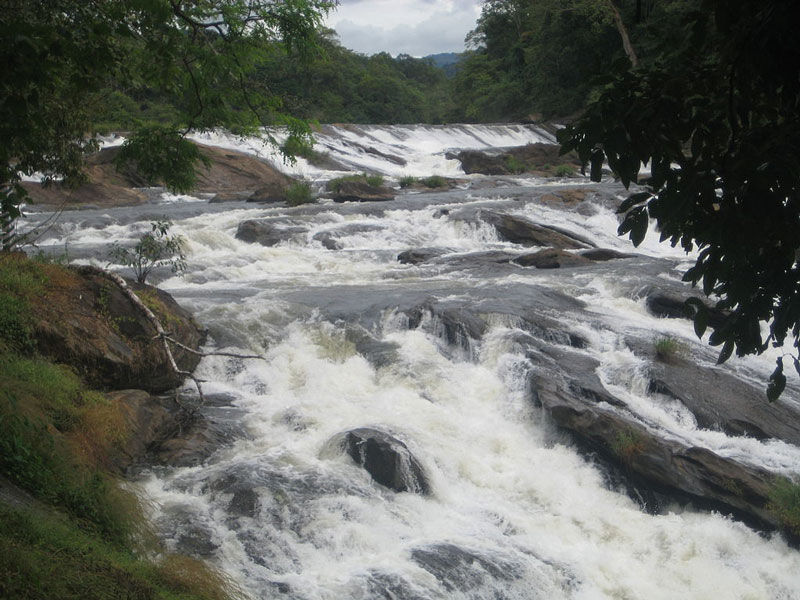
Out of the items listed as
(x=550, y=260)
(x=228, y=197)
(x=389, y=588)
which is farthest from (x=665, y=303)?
(x=228, y=197)

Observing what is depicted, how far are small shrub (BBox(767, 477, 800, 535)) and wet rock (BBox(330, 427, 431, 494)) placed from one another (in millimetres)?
3156

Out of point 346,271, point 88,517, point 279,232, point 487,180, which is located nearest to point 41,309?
point 88,517

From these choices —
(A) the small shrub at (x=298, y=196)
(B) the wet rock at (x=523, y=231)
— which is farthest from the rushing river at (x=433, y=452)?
(A) the small shrub at (x=298, y=196)

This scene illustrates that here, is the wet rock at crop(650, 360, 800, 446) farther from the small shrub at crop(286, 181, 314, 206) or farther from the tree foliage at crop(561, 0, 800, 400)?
the small shrub at crop(286, 181, 314, 206)

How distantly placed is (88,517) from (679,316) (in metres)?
8.96

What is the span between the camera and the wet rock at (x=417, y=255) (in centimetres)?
1552

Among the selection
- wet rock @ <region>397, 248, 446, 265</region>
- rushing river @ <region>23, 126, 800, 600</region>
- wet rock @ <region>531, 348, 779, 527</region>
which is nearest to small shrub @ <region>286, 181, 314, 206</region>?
wet rock @ <region>397, 248, 446, 265</region>

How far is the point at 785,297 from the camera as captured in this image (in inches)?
110

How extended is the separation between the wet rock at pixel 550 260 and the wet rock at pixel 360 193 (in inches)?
299

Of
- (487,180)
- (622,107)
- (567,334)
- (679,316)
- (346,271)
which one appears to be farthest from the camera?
(487,180)

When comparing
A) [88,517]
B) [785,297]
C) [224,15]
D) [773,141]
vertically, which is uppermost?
[224,15]

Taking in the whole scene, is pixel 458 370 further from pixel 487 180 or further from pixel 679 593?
pixel 487 180

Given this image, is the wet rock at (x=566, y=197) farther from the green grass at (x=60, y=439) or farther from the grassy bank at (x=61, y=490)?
the green grass at (x=60, y=439)

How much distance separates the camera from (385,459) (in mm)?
7078
